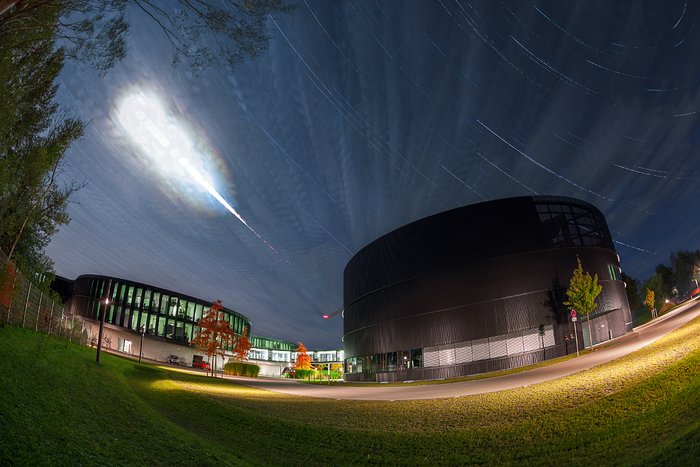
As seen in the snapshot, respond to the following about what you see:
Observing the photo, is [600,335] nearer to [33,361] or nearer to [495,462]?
[495,462]

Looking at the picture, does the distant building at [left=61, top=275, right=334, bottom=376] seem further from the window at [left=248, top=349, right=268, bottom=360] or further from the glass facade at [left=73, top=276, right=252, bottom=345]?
the window at [left=248, top=349, right=268, bottom=360]

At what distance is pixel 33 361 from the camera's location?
10.3 meters

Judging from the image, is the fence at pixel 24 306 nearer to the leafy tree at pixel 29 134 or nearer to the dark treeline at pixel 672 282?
the leafy tree at pixel 29 134

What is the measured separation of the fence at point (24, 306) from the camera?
12.9 meters

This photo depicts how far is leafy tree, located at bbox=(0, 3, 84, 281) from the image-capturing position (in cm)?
1177

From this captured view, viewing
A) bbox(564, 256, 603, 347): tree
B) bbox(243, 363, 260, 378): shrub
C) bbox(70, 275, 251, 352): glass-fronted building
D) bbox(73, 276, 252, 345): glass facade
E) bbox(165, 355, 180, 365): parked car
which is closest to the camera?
bbox(564, 256, 603, 347): tree

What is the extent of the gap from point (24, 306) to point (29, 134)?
26.8 ft

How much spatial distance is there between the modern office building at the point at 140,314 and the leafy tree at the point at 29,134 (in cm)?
5019

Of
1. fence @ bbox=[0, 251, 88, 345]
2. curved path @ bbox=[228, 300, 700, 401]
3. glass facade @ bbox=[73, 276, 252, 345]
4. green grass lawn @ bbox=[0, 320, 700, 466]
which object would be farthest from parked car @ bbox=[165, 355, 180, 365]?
green grass lawn @ bbox=[0, 320, 700, 466]

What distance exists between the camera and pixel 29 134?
1808 centimetres

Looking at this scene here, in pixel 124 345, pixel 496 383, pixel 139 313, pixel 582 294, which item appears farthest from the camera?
pixel 139 313

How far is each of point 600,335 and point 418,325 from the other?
17891mm

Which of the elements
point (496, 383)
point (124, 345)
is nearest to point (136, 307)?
point (124, 345)

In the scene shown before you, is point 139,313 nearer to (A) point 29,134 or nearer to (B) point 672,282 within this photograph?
(A) point 29,134
